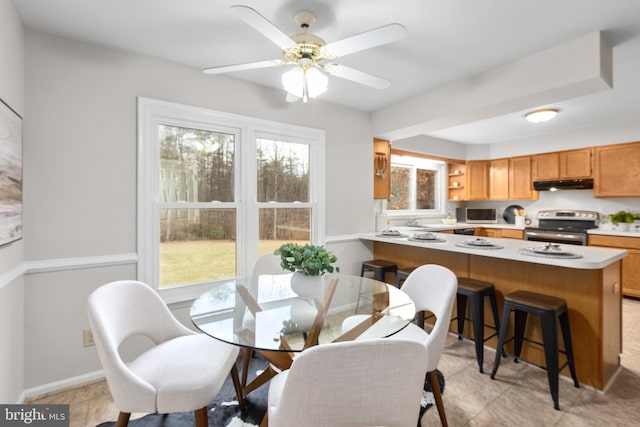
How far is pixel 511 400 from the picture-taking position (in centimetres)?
198

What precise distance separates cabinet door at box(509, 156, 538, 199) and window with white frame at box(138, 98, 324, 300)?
3.95 meters

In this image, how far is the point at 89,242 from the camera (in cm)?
217

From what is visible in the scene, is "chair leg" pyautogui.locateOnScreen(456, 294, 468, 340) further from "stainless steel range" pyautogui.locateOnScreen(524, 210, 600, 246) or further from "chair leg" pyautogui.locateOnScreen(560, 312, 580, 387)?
"stainless steel range" pyautogui.locateOnScreen(524, 210, 600, 246)

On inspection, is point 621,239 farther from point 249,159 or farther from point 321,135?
point 249,159

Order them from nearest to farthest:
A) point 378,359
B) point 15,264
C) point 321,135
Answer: point 378,359 → point 15,264 → point 321,135

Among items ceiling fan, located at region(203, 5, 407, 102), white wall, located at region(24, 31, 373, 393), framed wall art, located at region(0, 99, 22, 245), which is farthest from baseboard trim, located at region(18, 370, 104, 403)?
ceiling fan, located at region(203, 5, 407, 102)

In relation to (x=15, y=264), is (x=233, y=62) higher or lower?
higher

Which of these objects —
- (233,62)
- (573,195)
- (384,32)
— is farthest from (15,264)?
(573,195)

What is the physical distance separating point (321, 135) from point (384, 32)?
1988 mm

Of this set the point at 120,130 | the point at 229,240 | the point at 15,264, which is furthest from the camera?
the point at 229,240

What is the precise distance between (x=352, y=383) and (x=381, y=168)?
11.0 ft

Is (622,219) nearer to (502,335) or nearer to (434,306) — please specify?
(502,335)

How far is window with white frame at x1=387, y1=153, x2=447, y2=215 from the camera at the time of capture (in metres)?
5.02

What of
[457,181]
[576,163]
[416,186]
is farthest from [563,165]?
[416,186]
